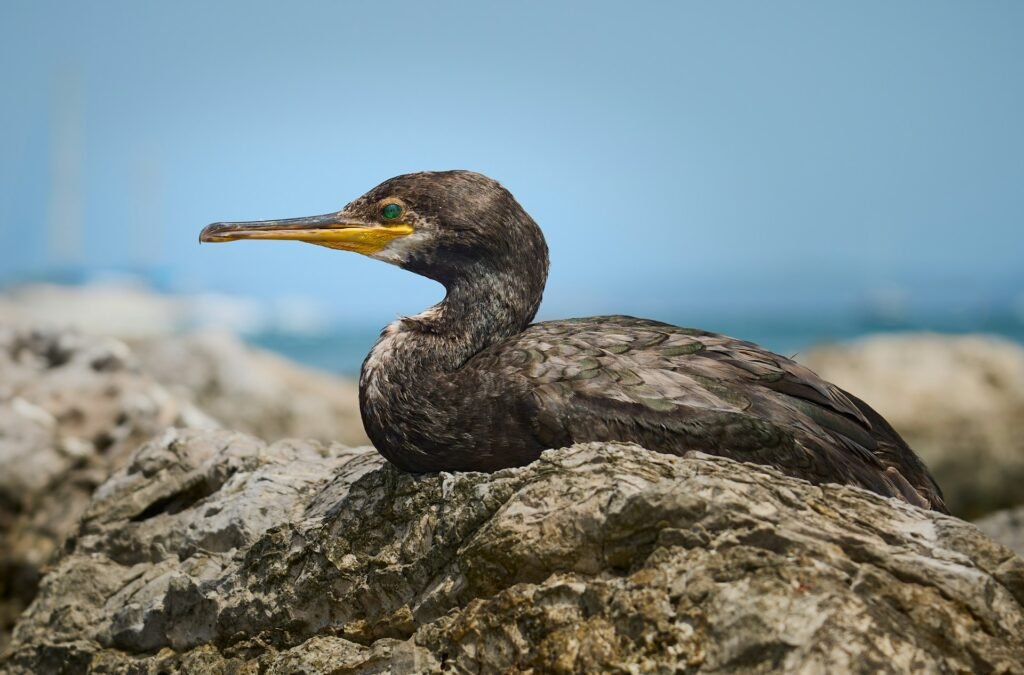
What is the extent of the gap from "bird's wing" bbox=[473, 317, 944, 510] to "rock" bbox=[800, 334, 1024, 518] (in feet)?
20.2

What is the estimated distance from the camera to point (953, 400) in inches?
A: 445

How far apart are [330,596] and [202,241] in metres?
1.54

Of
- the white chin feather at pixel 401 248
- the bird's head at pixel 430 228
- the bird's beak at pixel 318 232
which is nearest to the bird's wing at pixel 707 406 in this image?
the bird's head at pixel 430 228

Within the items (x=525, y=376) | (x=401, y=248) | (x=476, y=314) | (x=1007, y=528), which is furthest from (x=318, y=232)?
(x=1007, y=528)

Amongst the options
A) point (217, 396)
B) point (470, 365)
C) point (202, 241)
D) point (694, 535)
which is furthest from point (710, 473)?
point (217, 396)

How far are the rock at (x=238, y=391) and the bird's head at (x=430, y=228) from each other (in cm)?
577

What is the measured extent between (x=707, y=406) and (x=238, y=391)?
7.48 meters

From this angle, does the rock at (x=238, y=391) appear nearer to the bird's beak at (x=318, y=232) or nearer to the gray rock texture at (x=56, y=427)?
the gray rock texture at (x=56, y=427)

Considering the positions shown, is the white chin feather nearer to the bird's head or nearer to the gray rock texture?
the bird's head

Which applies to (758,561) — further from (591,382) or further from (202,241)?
(202,241)

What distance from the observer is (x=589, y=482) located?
3818 millimetres

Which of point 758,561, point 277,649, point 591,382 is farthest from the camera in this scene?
point 277,649

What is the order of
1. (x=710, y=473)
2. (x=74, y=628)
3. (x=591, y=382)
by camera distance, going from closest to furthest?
(x=710, y=473) → (x=591, y=382) → (x=74, y=628)

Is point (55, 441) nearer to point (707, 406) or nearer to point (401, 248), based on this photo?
point (401, 248)
